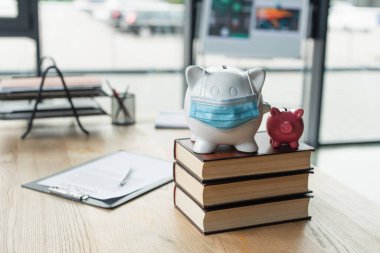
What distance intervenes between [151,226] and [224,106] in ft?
0.96

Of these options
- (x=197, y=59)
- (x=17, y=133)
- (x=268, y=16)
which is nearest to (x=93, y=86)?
(x=17, y=133)

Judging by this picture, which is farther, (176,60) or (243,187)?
(176,60)

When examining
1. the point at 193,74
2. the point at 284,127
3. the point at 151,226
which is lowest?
the point at 151,226

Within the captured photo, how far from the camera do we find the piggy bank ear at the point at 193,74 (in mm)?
990

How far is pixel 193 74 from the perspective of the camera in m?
1.00

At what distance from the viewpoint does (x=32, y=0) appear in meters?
2.57

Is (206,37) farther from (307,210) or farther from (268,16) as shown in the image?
(307,210)

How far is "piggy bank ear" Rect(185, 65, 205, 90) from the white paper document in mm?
340

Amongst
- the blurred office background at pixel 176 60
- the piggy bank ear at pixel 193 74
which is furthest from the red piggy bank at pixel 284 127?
the blurred office background at pixel 176 60

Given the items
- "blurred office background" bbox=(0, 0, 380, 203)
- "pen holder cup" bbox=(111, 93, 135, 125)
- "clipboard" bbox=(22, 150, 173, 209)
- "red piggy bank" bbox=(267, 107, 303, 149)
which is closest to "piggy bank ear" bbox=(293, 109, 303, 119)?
"red piggy bank" bbox=(267, 107, 303, 149)

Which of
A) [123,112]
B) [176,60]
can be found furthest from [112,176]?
[176,60]

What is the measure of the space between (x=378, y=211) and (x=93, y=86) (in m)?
1.07

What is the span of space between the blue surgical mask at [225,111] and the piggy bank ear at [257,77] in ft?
0.08

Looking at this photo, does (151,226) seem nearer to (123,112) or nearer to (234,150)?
(234,150)
